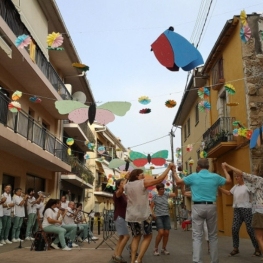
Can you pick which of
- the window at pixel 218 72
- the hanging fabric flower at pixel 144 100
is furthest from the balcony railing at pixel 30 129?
the window at pixel 218 72

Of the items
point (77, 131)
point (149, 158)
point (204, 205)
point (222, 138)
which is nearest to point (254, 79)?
point (222, 138)

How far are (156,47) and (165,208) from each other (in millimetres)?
3824

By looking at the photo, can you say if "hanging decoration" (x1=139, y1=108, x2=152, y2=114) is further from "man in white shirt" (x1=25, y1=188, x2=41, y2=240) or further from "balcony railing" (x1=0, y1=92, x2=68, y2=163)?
"man in white shirt" (x1=25, y1=188, x2=41, y2=240)

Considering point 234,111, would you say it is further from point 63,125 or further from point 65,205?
point 63,125

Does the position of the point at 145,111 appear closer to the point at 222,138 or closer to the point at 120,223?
the point at 120,223

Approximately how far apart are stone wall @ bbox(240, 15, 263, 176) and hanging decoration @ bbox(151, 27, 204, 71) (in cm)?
719

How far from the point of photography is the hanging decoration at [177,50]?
25.2 ft

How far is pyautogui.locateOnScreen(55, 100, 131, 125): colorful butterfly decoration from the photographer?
920 centimetres

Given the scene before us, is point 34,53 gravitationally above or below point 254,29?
below

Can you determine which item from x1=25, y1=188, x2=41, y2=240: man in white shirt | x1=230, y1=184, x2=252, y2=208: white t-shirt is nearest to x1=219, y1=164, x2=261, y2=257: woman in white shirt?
x1=230, y1=184, x2=252, y2=208: white t-shirt

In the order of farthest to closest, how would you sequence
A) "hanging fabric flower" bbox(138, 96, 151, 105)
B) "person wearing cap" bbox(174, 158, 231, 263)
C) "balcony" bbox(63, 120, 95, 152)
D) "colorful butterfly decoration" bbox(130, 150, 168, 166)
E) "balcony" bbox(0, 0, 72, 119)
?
"balcony" bbox(63, 120, 95, 152), "colorful butterfly decoration" bbox(130, 150, 168, 166), "balcony" bbox(0, 0, 72, 119), "hanging fabric flower" bbox(138, 96, 151, 105), "person wearing cap" bbox(174, 158, 231, 263)

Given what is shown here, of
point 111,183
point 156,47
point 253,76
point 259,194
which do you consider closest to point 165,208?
point 259,194

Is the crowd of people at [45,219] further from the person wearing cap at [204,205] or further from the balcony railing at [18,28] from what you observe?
the balcony railing at [18,28]

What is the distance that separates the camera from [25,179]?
16.8 meters
